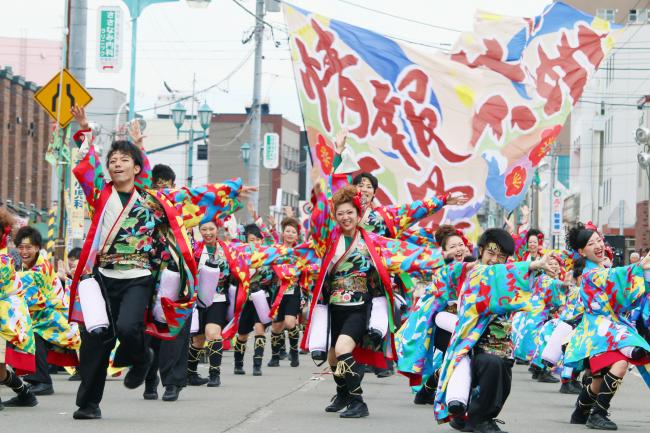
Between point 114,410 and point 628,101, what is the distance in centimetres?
5984

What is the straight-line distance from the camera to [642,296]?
9883 millimetres

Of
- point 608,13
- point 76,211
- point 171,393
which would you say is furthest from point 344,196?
point 608,13

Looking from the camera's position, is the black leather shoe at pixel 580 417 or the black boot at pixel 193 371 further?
the black boot at pixel 193 371

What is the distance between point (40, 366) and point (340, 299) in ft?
10.3

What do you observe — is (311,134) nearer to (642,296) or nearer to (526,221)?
(526,221)

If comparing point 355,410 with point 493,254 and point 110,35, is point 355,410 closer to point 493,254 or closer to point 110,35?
point 493,254

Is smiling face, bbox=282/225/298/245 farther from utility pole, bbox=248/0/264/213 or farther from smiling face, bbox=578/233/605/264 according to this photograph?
utility pole, bbox=248/0/264/213

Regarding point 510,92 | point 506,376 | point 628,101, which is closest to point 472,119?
point 510,92

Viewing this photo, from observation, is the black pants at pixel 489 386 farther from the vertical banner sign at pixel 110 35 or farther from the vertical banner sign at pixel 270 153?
the vertical banner sign at pixel 270 153

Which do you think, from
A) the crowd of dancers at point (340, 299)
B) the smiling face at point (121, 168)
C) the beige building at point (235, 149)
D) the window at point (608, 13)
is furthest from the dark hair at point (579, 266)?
the beige building at point (235, 149)

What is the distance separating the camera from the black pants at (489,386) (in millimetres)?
8727

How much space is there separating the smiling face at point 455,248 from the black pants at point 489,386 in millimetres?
1105

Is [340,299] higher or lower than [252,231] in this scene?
lower

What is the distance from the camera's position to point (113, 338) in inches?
361
